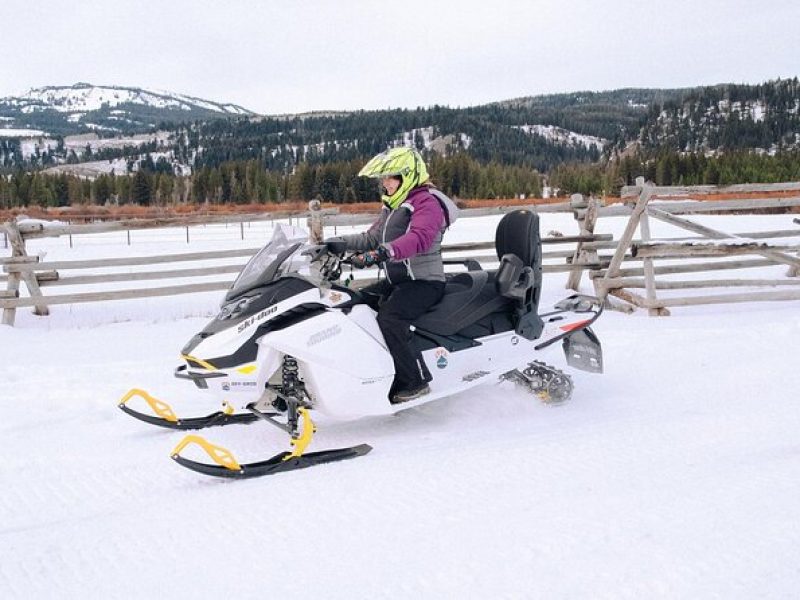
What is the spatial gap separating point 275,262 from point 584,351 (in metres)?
2.37

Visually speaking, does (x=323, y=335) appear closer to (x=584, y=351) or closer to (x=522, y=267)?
(x=522, y=267)

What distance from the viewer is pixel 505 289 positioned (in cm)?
486

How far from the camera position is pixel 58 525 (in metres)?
3.29

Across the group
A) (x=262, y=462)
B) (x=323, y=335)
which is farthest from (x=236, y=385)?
(x=323, y=335)

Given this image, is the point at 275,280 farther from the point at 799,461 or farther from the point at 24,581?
the point at 799,461

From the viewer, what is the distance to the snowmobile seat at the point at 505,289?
4742 millimetres

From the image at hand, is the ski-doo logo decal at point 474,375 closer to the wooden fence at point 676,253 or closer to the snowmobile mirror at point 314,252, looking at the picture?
the snowmobile mirror at point 314,252

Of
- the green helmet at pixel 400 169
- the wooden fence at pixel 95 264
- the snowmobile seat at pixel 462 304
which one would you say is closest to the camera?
the green helmet at pixel 400 169

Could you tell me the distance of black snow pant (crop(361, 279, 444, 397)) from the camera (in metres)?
4.45

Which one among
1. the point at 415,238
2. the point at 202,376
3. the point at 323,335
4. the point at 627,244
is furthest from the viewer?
the point at 627,244

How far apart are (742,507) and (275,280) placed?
8.83 ft

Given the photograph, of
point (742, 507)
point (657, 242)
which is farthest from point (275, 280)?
point (657, 242)

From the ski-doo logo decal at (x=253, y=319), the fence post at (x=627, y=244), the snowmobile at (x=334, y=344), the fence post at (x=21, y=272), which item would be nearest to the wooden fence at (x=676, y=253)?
the fence post at (x=627, y=244)

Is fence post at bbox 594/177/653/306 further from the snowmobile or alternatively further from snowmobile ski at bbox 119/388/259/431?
snowmobile ski at bbox 119/388/259/431
